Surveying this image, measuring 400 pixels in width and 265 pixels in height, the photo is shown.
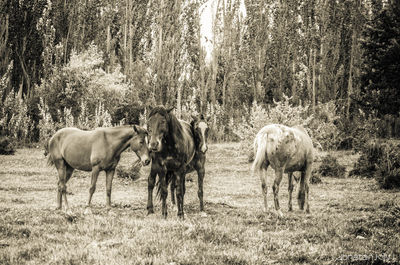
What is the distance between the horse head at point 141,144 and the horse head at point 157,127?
115 cm

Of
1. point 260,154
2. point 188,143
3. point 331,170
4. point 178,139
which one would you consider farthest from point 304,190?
point 331,170

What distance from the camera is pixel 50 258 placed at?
517 cm

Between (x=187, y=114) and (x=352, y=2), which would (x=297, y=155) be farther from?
(x=352, y=2)

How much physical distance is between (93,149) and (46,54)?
18.0m

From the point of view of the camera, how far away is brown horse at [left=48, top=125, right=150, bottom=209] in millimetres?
8883

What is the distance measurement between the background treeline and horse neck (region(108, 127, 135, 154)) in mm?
Answer: 10625

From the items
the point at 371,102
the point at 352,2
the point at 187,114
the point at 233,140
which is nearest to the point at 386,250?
the point at 371,102

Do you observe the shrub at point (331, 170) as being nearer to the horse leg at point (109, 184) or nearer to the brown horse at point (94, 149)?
the brown horse at point (94, 149)

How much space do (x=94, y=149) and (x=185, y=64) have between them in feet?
61.3

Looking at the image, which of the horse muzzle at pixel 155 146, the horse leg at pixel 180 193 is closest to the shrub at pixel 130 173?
the horse leg at pixel 180 193

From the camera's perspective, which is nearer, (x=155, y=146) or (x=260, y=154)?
(x=155, y=146)

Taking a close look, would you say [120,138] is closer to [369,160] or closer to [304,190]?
[304,190]

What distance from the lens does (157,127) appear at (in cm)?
718

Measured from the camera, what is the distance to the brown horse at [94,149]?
8883 mm
